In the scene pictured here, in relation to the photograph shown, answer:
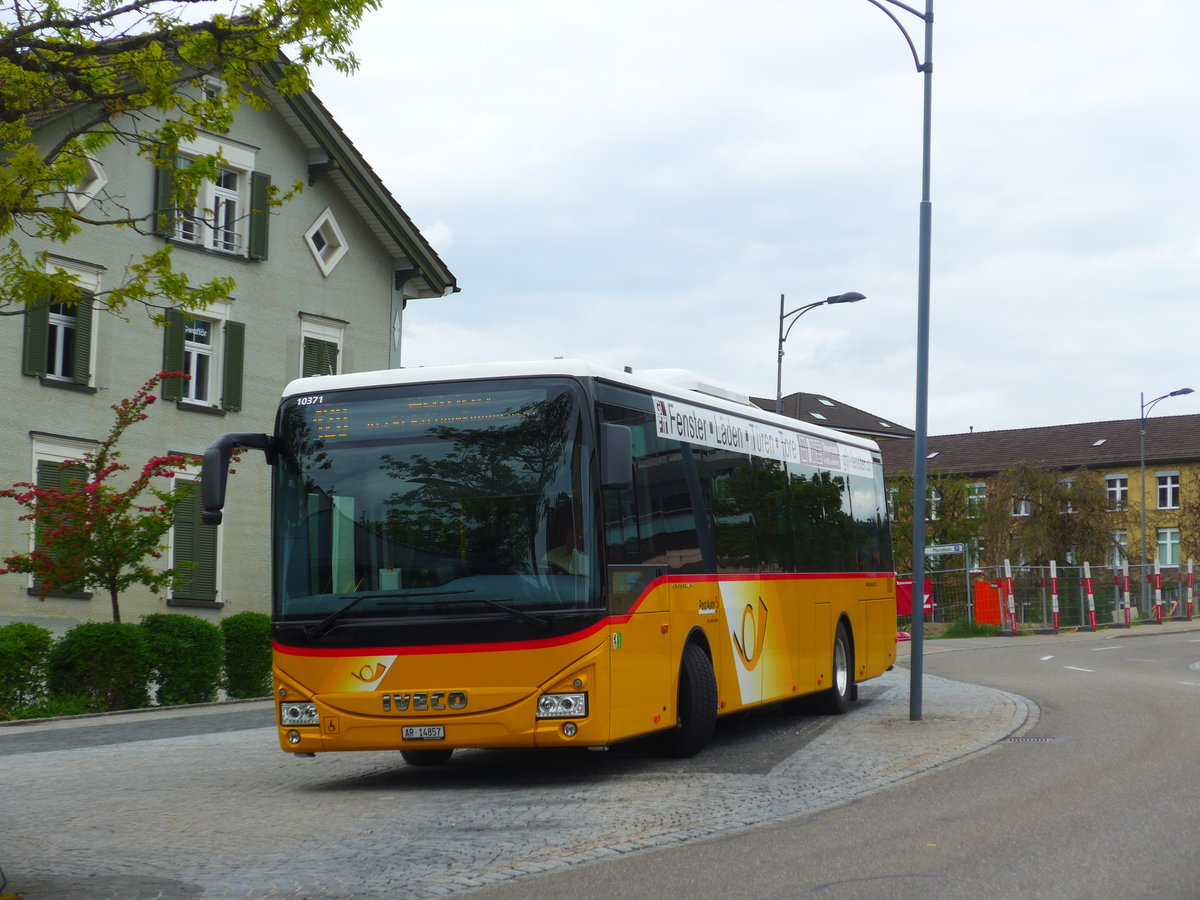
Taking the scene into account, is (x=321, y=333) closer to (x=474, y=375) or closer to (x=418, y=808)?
(x=474, y=375)

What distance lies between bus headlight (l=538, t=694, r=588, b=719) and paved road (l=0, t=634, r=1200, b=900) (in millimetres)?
553

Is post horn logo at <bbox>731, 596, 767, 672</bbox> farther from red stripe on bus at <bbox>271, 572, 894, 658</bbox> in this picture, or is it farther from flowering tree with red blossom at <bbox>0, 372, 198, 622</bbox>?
flowering tree with red blossom at <bbox>0, 372, 198, 622</bbox>

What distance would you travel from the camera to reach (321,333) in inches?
1224

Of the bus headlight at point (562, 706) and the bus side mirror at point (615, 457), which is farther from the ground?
the bus side mirror at point (615, 457)

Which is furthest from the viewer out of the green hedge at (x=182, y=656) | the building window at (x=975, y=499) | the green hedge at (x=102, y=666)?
the building window at (x=975, y=499)

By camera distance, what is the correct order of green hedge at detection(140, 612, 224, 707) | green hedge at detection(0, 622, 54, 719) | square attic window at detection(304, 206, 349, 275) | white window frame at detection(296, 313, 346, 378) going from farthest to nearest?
square attic window at detection(304, 206, 349, 275) → white window frame at detection(296, 313, 346, 378) → green hedge at detection(140, 612, 224, 707) → green hedge at detection(0, 622, 54, 719)

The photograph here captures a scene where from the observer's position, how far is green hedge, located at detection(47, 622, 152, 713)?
720 inches

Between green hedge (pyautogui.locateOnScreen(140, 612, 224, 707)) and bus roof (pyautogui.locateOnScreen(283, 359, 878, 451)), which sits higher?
bus roof (pyautogui.locateOnScreen(283, 359, 878, 451))

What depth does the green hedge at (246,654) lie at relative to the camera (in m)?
20.6

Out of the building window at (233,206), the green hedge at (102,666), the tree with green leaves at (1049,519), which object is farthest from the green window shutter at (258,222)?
the tree with green leaves at (1049,519)

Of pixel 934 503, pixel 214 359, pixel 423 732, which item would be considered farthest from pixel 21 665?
pixel 934 503

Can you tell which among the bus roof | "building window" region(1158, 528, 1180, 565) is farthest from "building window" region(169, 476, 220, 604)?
"building window" region(1158, 528, 1180, 565)

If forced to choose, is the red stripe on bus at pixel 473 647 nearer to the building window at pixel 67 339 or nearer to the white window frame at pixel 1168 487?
the building window at pixel 67 339

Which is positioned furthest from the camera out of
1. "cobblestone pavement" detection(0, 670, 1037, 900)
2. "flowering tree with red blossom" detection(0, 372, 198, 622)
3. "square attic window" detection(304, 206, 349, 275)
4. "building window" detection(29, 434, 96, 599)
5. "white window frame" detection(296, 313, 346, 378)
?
"square attic window" detection(304, 206, 349, 275)
